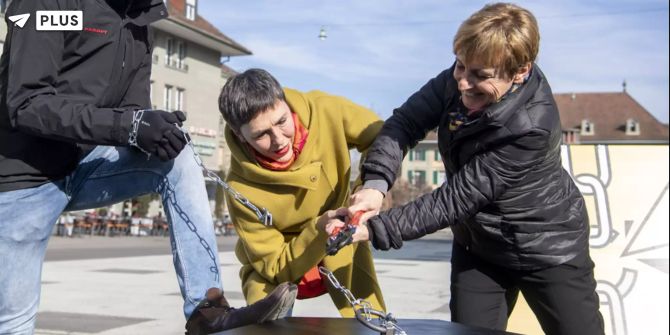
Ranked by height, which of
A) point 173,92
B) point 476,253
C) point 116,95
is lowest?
point 476,253

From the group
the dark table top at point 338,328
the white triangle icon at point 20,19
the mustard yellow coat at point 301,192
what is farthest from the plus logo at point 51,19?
the dark table top at point 338,328

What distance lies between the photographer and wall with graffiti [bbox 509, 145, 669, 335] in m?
4.58

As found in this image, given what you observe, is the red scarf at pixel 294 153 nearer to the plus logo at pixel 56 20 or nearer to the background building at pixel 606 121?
the plus logo at pixel 56 20

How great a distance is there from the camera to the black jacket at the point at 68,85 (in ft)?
8.88

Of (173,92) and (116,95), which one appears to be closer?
(116,95)

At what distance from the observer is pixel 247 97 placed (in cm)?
303

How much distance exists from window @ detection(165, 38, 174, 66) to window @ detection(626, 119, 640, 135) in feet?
160

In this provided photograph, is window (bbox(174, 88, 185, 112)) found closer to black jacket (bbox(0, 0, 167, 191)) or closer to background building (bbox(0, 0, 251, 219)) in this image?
background building (bbox(0, 0, 251, 219))

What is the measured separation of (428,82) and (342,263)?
79 cm

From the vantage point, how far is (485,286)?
10.3 ft

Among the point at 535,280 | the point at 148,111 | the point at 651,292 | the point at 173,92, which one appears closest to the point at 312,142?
the point at 148,111

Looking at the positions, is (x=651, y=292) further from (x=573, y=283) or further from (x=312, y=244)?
(x=312, y=244)

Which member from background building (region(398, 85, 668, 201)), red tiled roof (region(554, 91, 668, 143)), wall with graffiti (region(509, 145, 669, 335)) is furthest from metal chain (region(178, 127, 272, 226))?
red tiled roof (region(554, 91, 668, 143))

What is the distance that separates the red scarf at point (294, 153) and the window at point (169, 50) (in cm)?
3819
